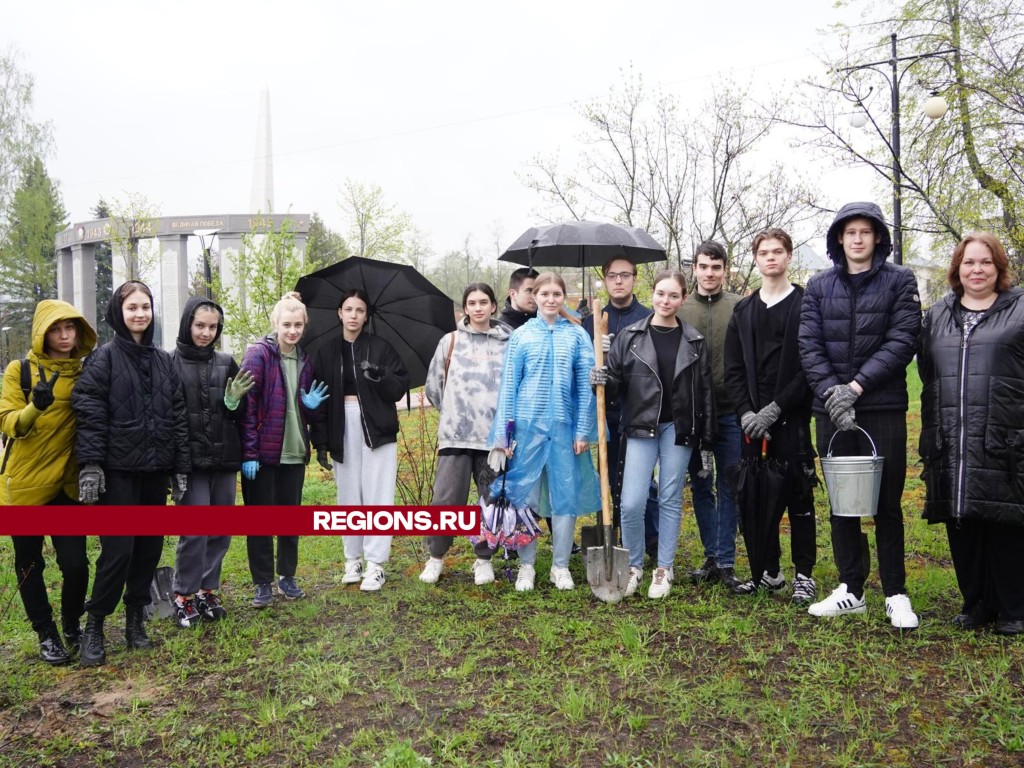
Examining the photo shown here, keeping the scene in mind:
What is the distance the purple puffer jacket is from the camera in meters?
4.86

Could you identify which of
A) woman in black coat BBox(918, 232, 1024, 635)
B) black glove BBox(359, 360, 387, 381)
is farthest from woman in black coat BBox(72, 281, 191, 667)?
woman in black coat BBox(918, 232, 1024, 635)

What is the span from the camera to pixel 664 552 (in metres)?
4.96

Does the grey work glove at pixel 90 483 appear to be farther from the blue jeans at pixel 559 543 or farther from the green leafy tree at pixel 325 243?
the green leafy tree at pixel 325 243

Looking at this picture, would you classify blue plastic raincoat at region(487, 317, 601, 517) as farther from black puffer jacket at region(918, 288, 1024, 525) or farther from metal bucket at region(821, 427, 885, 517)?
black puffer jacket at region(918, 288, 1024, 525)

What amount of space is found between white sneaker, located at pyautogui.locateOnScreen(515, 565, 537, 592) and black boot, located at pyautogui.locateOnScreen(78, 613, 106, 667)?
2.42 metres

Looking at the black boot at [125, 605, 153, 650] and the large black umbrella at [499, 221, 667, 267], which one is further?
the large black umbrella at [499, 221, 667, 267]

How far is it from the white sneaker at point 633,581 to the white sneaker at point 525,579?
2.14 ft

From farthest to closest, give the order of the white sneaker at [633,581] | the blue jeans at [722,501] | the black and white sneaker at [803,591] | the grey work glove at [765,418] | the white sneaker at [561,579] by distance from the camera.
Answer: the white sneaker at [561,579], the blue jeans at [722,501], the white sneaker at [633,581], the black and white sneaker at [803,591], the grey work glove at [765,418]

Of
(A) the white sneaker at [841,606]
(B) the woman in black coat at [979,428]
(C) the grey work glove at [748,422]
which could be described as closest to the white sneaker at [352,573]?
(C) the grey work glove at [748,422]

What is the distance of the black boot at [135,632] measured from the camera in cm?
440

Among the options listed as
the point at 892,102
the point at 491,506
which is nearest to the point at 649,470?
the point at 491,506

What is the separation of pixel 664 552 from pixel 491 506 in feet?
3.75

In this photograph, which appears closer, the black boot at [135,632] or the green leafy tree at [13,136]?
the black boot at [135,632]

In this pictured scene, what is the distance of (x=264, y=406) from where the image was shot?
195 inches
